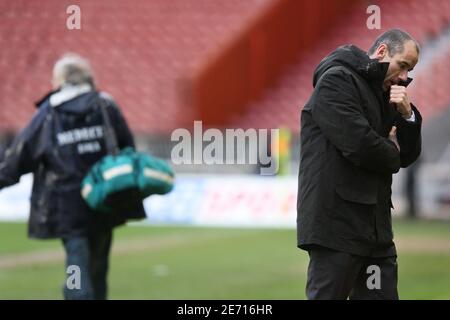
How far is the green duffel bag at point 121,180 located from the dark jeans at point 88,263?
1.02 feet

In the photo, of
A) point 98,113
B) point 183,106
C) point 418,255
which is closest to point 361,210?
point 98,113

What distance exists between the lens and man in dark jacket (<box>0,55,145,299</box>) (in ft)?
27.5

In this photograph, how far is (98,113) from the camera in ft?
28.5

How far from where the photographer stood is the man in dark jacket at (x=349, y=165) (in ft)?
19.4

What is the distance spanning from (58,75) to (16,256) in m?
6.61

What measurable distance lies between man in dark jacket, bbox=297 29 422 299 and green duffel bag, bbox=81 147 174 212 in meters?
2.48

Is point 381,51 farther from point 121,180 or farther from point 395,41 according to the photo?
point 121,180

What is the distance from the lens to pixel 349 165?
5.99 meters

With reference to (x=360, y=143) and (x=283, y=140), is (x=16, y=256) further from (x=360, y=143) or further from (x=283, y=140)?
(x=360, y=143)
